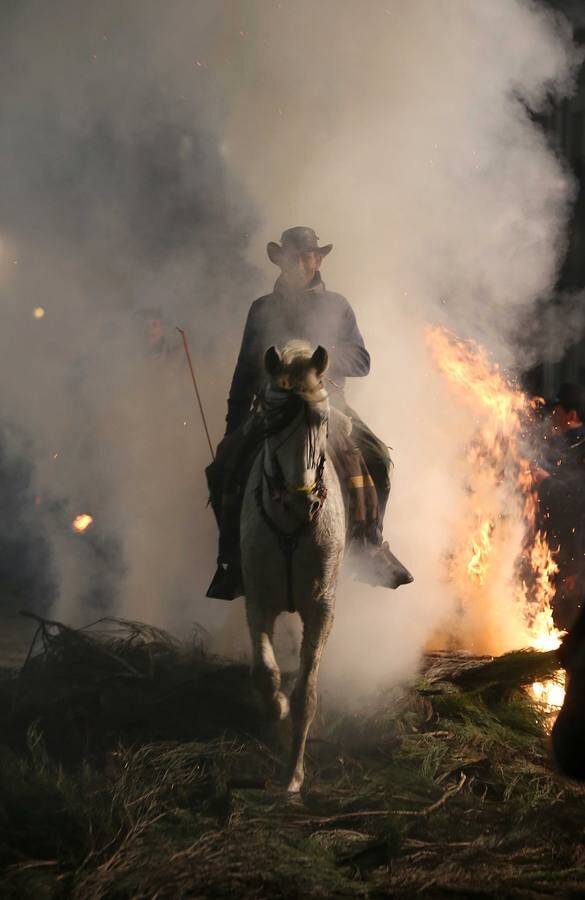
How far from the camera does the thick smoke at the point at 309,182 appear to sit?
10133 mm

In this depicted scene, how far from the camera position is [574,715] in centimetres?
234

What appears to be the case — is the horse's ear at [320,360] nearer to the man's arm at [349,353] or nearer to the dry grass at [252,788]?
the man's arm at [349,353]

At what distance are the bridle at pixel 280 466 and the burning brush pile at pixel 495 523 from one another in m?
4.35

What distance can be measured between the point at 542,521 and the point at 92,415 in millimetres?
6118

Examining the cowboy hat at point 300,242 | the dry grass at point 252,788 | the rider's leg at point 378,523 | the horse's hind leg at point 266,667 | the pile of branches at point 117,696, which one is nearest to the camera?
the dry grass at point 252,788

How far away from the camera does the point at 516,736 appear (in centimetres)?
679

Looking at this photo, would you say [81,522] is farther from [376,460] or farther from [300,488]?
[300,488]

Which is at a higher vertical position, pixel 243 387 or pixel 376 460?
pixel 243 387

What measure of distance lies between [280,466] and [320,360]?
66 cm

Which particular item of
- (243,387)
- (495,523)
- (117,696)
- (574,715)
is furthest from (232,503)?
(495,523)

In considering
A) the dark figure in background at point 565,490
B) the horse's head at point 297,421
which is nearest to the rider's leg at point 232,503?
the horse's head at point 297,421

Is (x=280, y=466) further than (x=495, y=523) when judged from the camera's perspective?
No

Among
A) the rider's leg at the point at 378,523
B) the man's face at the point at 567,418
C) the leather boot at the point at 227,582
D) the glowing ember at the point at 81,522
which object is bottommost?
the leather boot at the point at 227,582

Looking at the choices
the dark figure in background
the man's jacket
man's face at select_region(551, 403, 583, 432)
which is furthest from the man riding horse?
man's face at select_region(551, 403, 583, 432)
